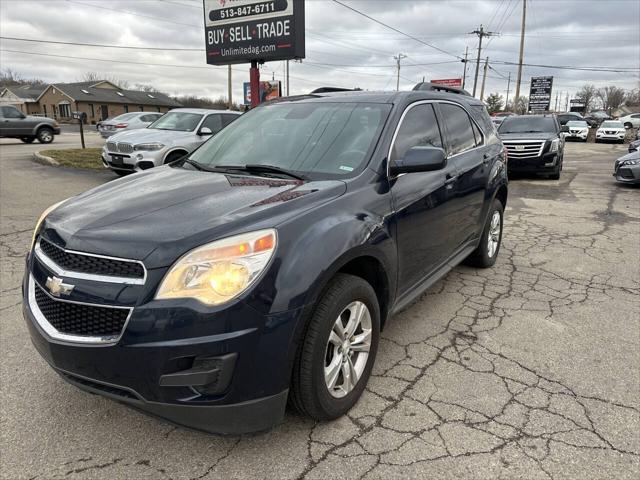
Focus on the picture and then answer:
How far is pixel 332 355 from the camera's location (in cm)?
249

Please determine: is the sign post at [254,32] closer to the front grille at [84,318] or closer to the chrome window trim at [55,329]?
the chrome window trim at [55,329]

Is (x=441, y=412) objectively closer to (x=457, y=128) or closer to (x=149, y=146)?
(x=457, y=128)

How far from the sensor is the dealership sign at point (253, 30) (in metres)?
11.2

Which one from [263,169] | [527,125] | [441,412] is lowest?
[441,412]

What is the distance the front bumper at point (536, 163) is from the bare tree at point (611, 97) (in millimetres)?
108109

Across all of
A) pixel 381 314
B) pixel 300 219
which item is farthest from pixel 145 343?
pixel 381 314

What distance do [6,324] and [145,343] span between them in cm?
252

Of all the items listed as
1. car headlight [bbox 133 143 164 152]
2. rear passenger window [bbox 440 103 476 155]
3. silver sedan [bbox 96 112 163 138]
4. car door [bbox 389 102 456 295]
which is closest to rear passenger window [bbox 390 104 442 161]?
car door [bbox 389 102 456 295]

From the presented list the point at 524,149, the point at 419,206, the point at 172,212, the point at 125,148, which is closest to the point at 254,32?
the point at 125,148

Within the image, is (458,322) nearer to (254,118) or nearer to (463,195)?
(463,195)

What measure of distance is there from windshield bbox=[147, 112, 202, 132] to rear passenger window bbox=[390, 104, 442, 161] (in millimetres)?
7992

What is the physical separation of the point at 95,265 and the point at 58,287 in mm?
225

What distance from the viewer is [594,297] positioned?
443 cm

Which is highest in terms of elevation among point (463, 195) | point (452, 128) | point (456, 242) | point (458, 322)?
point (452, 128)
